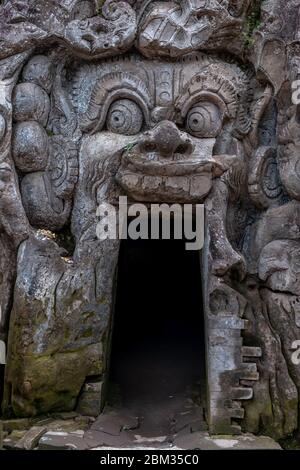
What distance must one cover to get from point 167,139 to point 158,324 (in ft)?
9.48

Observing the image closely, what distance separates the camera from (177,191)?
5.39 metres

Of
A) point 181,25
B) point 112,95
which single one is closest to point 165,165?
point 112,95

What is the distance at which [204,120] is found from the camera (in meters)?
5.67

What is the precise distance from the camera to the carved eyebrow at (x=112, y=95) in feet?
18.4

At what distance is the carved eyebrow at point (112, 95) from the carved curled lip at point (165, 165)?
480 mm

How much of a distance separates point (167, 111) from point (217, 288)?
1.58 metres

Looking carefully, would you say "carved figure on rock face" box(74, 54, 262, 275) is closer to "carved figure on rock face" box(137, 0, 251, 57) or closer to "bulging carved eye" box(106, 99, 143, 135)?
A: "bulging carved eye" box(106, 99, 143, 135)

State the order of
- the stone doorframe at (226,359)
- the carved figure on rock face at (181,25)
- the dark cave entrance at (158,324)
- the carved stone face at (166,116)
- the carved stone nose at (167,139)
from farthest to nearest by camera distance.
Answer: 1. the dark cave entrance at (158,324)
2. the carved figure on rock face at (181,25)
3. the carved stone face at (166,116)
4. the carved stone nose at (167,139)
5. the stone doorframe at (226,359)

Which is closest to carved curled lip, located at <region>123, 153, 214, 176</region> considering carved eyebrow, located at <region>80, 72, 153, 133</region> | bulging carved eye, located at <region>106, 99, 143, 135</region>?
bulging carved eye, located at <region>106, 99, 143, 135</region>

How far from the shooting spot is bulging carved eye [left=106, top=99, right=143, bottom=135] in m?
5.61

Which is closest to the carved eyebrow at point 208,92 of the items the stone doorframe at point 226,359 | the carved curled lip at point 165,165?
the carved curled lip at point 165,165

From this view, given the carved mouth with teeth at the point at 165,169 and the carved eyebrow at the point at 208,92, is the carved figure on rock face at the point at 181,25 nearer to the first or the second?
the carved eyebrow at the point at 208,92

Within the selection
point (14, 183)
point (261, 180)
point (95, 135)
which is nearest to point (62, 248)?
point (14, 183)

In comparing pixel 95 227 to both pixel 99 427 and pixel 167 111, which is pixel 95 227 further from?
pixel 99 427
